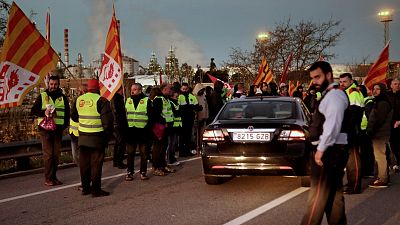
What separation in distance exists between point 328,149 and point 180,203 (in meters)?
3.06

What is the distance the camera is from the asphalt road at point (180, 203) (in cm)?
605

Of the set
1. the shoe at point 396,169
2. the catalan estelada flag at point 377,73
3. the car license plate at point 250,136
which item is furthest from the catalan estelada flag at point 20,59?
the catalan estelada flag at point 377,73

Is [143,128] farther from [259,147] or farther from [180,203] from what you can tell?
[259,147]

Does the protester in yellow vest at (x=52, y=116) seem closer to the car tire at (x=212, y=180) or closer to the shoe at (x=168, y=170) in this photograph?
the shoe at (x=168, y=170)

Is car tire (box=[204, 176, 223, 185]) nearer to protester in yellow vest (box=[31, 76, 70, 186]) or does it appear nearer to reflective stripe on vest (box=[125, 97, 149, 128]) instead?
reflective stripe on vest (box=[125, 97, 149, 128])

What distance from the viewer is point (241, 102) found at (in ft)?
27.1

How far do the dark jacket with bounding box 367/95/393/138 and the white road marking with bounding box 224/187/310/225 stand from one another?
1.61 meters

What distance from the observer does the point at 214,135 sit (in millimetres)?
7480

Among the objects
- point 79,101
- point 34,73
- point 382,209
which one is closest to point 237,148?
point 382,209

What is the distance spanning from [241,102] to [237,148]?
126cm

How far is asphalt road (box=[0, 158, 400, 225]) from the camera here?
6.05 meters

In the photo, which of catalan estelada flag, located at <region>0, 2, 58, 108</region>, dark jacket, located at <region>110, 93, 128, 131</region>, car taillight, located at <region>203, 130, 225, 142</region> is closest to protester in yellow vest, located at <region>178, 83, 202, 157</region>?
dark jacket, located at <region>110, 93, 128, 131</region>

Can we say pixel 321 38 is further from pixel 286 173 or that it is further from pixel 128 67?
pixel 128 67

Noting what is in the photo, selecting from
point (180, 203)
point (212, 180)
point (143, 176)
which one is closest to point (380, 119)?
point (212, 180)
